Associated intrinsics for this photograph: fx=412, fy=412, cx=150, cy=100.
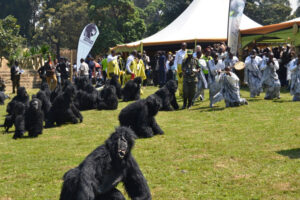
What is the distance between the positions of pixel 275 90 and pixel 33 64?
22.3 meters

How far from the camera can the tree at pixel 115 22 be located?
43.1 m

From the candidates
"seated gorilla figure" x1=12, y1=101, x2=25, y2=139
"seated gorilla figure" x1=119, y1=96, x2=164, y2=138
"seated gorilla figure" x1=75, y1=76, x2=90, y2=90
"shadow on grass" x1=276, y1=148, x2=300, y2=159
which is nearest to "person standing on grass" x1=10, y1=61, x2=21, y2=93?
"seated gorilla figure" x1=75, y1=76, x2=90, y2=90

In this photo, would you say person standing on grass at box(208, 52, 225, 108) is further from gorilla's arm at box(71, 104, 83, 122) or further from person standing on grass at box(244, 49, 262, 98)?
gorilla's arm at box(71, 104, 83, 122)

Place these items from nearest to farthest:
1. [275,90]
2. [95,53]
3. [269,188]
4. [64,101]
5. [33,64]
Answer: [269,188] < [64,101] < [275,90] < [33,64] < [95,53]

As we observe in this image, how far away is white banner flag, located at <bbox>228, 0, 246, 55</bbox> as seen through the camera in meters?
20.0

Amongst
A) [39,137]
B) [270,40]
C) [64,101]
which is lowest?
[39,137]

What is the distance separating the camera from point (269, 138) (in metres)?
9.27

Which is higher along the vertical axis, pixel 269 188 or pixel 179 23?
pixel 179 23

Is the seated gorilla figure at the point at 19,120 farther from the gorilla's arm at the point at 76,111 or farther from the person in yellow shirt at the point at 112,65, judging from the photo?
the person in yellow shirt at the point at 112,65

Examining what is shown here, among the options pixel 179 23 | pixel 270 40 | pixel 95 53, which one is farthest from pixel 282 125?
pixel 95 53

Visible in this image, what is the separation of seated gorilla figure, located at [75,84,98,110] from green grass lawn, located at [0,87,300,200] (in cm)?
234

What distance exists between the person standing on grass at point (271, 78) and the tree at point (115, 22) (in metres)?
28.3

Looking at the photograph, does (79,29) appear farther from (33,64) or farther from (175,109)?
(175,109)

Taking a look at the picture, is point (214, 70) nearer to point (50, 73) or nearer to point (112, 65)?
point (112, 65)
